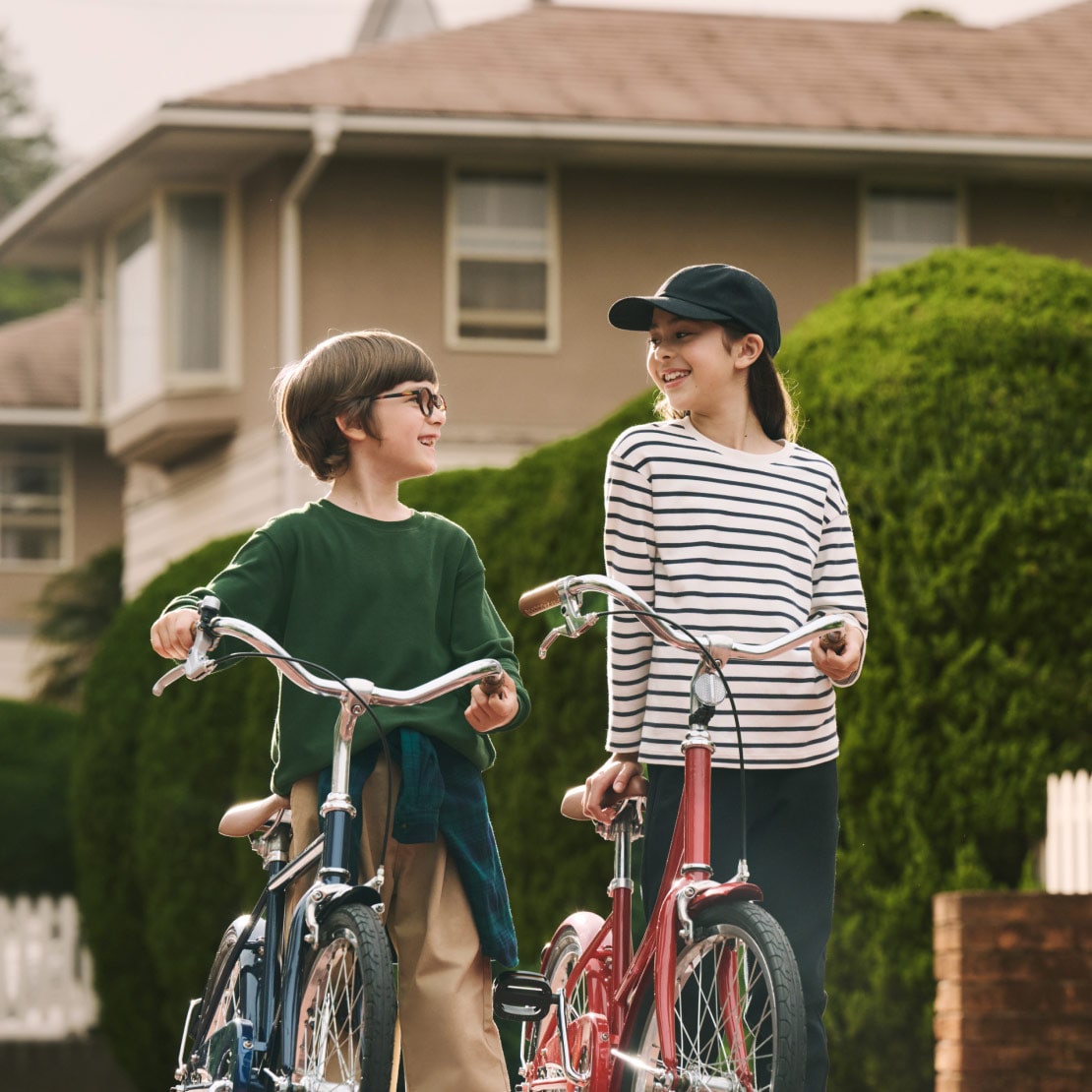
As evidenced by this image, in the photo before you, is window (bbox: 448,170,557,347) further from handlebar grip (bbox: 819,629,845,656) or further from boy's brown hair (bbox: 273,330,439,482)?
handlebar grip (bbox: 819,629,845,656)

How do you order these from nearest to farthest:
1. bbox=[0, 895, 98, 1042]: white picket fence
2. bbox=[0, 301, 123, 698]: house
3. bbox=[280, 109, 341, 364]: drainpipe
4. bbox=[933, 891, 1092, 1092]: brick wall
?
bbox=[933, 891, 1092, 1092]: brick wall < bbox=[0, 895, 98, 1042]: white picket fence < bbox=[280, 109, 341, 364]: drainpipe < bbox=[0, 301, 123, 698]: house

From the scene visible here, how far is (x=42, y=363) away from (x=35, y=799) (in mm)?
12329

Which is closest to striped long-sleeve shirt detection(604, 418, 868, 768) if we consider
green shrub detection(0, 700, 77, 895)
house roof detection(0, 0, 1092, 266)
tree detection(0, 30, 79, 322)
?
green shrub detection(0, 700, 77, 895)

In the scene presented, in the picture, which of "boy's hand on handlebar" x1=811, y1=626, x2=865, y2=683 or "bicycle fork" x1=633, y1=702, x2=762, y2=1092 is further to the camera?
"boy's hand on handlebar" x1=811, y1=626, x2=865, y2=683

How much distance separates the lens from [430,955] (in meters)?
4.44

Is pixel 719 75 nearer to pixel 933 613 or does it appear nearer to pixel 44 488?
pixel 44 488

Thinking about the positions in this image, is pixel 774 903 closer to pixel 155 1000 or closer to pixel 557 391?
pixel 155 1000

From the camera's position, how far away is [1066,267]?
8.93 meters

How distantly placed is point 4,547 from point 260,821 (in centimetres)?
2571

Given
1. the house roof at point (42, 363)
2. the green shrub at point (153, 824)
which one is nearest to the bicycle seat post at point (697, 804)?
the green shrub at point (153, 824)

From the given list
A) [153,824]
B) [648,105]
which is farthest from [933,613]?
[648,105]

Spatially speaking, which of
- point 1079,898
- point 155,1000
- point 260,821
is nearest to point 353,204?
point 155,1000

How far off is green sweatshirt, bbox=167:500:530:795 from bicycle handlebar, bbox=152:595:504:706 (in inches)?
8.6

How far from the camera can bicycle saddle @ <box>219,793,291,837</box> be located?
4.60 meters
